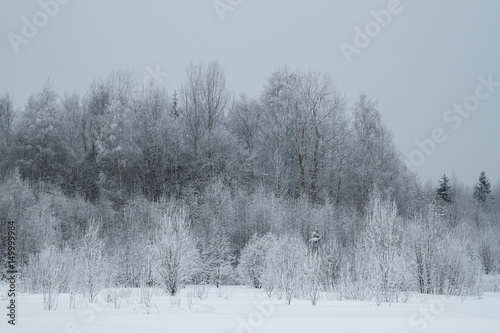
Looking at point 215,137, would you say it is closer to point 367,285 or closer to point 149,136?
point 149,136

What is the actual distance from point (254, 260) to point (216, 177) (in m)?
11.7

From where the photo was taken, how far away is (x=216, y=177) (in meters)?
36.7

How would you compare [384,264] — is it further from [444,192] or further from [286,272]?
[444,192]

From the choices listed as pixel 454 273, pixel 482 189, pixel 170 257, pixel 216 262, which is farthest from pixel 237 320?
pixel 482 189

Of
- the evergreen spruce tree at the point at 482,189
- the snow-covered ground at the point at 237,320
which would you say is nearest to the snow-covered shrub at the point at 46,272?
the snow-covered ground at the point at 237,320

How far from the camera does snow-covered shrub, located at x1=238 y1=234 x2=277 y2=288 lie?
25.9 metres

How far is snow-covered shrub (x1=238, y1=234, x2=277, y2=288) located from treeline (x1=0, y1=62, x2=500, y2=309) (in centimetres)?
8

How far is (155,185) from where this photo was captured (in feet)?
124

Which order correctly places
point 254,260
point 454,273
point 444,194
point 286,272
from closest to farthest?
point 286,272 → point 454,273 → point 254,260 → point 444,194

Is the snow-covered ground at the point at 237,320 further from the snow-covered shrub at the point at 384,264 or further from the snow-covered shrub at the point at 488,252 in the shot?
the snow-covered shrub at the point at 488,252

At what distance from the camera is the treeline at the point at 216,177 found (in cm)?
2717

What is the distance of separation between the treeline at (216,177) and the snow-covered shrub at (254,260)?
8 cm

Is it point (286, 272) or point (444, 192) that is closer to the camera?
point (286, 272)

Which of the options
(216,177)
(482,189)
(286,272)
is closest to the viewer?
(286,272)
